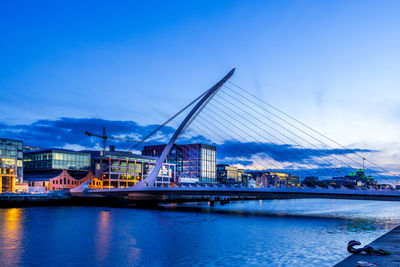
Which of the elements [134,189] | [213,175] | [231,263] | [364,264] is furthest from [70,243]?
[213,175]

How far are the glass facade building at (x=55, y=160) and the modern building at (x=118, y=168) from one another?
5.09m

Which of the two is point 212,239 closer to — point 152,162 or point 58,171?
point 58,171

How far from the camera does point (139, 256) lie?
22.5 m

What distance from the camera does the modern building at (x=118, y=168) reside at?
120688mm

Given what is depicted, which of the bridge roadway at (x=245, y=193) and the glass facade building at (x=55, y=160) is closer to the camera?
the bridge roadway at (x=245, y=193)

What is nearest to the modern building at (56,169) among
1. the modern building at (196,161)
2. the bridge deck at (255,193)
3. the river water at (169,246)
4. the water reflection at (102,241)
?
the bridge deck at (255,193)

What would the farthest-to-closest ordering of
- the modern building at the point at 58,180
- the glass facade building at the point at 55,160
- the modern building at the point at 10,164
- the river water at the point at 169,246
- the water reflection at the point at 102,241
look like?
the glass facade building at the point at 55,160, the modern building at the point at 58,180, the modern building at the point at 10,164, the water reflection at the point at 102,241, the river water at the point at 169,246

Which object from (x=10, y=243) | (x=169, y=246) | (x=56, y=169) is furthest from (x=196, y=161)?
(x=169, y=246)

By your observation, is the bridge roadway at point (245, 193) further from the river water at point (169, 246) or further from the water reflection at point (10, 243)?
the water reflection at point (10, 243)

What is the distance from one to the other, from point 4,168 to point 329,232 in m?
72.9

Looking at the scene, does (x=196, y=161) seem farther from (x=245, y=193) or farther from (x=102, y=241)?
(x=102, y=241)

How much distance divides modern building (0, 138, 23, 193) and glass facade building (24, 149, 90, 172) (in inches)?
696

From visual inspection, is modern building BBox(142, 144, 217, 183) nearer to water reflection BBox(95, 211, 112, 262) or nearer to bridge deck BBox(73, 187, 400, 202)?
bridge deck BBox(73, 187, 400, 202)

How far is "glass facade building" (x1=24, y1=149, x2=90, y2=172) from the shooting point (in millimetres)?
107562
